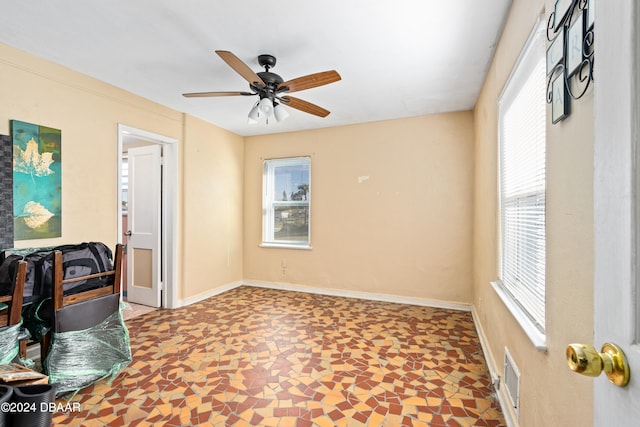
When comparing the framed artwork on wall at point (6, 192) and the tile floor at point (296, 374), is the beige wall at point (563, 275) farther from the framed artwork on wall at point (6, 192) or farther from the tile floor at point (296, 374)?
the framed artwork on wall at point (6, 192)

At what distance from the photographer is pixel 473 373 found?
7.69 feet

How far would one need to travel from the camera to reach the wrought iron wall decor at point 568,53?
0.95 meters

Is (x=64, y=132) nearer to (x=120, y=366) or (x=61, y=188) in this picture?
(x=61, y=188)

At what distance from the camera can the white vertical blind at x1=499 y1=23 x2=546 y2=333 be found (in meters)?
1.52

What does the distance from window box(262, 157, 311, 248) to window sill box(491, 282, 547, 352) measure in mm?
3175

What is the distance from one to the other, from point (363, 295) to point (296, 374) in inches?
87.0

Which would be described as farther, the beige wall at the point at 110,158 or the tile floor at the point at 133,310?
the tile floor at the point at 133,310

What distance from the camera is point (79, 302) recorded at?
81.1 inches

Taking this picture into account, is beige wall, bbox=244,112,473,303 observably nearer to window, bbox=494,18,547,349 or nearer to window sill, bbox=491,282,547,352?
window, bbox=494,18,547,349

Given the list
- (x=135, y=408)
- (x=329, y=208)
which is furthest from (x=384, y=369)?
(x=329, y=208)

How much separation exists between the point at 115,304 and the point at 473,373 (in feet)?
9.01

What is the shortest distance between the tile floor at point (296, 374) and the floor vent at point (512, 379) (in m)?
0.21

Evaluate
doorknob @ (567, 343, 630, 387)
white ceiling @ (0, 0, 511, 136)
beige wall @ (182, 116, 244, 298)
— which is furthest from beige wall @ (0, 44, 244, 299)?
doorknob @ (567, 343, 630, 387)

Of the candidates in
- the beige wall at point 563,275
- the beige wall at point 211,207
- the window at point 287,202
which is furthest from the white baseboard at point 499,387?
the beige wall at point 211,207
